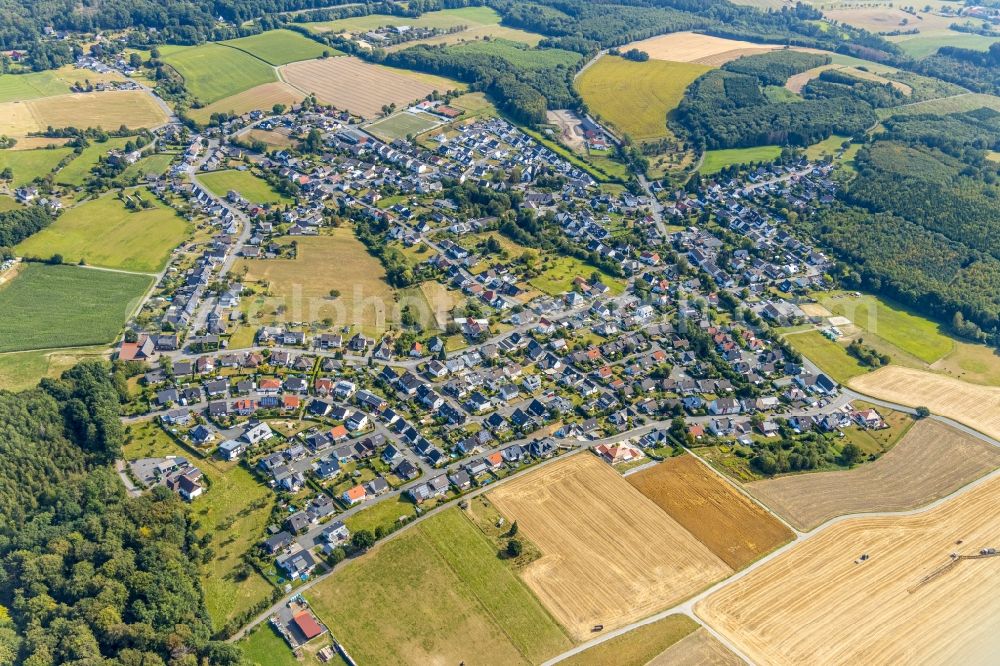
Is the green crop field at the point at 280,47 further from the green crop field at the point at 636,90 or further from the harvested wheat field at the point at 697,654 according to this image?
the harvested wheat field at the point at 697,654

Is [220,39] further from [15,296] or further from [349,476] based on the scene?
[349,476]

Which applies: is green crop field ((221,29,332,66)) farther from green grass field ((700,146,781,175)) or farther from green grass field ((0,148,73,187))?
green grass field ((700,146,781,175))

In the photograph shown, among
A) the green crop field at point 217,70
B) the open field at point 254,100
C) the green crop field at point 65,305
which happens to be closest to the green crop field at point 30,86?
the green crop field at point 217,70

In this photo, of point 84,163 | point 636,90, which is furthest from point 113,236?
point 636,90

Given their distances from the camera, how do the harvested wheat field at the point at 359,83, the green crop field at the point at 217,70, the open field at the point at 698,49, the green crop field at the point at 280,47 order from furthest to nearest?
the open field at the point at 698,49, the green crop field at the point at 280,47, the green crop field at the point at 217,70, the harvested wheat field at the point at 359,83

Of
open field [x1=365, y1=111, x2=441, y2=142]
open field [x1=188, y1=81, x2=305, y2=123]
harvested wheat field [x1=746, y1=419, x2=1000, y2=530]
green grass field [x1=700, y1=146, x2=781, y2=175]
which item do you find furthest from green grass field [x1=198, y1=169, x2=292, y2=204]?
harvested wheat field [x1=746, y1=419, x2=1000, y2=530]

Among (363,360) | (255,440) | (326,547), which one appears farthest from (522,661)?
(363,360)
